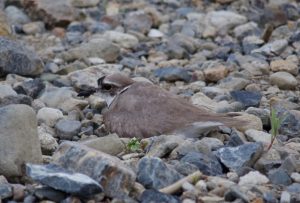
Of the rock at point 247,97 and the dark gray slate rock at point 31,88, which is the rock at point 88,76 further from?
the rock at point 247,97

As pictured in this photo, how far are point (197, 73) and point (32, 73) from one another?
1532mm

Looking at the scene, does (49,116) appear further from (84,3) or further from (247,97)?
(84,3)

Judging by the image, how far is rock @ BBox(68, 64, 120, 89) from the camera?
24.2ft

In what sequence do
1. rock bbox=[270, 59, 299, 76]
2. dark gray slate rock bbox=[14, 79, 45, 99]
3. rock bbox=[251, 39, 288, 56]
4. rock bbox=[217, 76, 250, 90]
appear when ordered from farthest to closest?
rock bbox=[251, 39, 288, 56], rock bbox=[270, 59, 299, 76], rock bbox=[217, 76, 250, 90], dark gray slate rock bbox=[14, 79, 45, 99]

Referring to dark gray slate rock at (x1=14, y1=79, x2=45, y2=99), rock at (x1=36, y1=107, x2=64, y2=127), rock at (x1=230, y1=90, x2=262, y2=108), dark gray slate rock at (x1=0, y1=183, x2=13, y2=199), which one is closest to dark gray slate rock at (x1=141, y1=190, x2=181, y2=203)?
dark gray slate rock at (x1=0, y1=183, x2=13, y2=199)

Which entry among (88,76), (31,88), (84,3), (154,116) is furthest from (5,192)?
(84,3)

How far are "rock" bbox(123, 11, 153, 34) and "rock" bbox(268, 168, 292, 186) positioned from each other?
5.10 meters

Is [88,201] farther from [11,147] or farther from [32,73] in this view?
[32,73]

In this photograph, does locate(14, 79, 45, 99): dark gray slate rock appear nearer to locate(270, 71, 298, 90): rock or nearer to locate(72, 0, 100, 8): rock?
locate(270, 71, 298, 90): rock

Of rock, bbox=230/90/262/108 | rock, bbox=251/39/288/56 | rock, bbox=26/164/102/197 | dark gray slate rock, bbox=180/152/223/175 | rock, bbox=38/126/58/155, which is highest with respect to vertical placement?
rock, bbox=26/164/102/197

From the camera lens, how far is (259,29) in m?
9.52

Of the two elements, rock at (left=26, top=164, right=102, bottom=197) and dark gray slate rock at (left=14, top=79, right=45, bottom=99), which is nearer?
rock at (left=26, top=164, right=102, bottom=197)

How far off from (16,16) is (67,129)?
4.08 meters

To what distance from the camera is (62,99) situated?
22.7 ft
